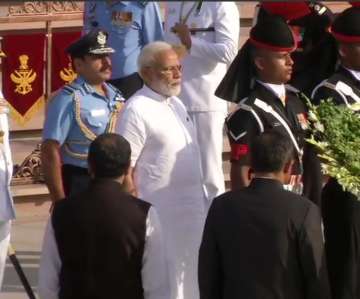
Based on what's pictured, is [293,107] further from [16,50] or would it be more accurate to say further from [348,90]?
[16,50]

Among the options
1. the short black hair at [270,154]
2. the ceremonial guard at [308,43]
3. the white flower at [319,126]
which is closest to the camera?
the short black hair at [270,154]

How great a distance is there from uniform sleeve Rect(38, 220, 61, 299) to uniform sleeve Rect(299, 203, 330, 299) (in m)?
1.07

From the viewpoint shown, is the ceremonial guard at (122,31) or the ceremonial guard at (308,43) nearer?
the ceremonial guard at (308,43)

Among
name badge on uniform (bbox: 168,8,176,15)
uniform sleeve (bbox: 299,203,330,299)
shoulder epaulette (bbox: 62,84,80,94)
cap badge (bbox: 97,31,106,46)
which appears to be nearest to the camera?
uniform sleeve (bbox: 299,203,330,299)

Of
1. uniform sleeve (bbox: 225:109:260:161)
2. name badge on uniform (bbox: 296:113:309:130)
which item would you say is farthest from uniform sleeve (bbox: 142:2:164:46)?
uniform sleeve (bbox: 225:109:260:161)

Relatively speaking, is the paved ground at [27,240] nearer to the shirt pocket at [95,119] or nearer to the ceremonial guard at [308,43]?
the shirt pocket at [95,119]

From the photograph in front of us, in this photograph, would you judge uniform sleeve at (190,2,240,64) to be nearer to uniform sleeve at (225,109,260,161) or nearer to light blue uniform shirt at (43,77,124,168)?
light blue uniform shirt at (43,77,124,168)

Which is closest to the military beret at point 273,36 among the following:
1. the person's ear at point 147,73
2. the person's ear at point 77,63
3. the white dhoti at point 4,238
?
the person's ear at point 147,73

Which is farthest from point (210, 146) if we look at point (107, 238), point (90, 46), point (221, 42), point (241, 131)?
point (107, 238)

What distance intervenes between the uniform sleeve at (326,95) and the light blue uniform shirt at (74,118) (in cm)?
111

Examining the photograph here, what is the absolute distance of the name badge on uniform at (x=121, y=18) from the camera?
8719mm

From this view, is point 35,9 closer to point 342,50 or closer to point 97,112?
point 97,112

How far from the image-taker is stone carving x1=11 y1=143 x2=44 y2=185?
10.6 metres

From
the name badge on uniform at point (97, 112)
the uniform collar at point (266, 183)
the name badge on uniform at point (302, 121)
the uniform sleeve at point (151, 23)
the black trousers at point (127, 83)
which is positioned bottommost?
the black trousers at point (127, 83)
